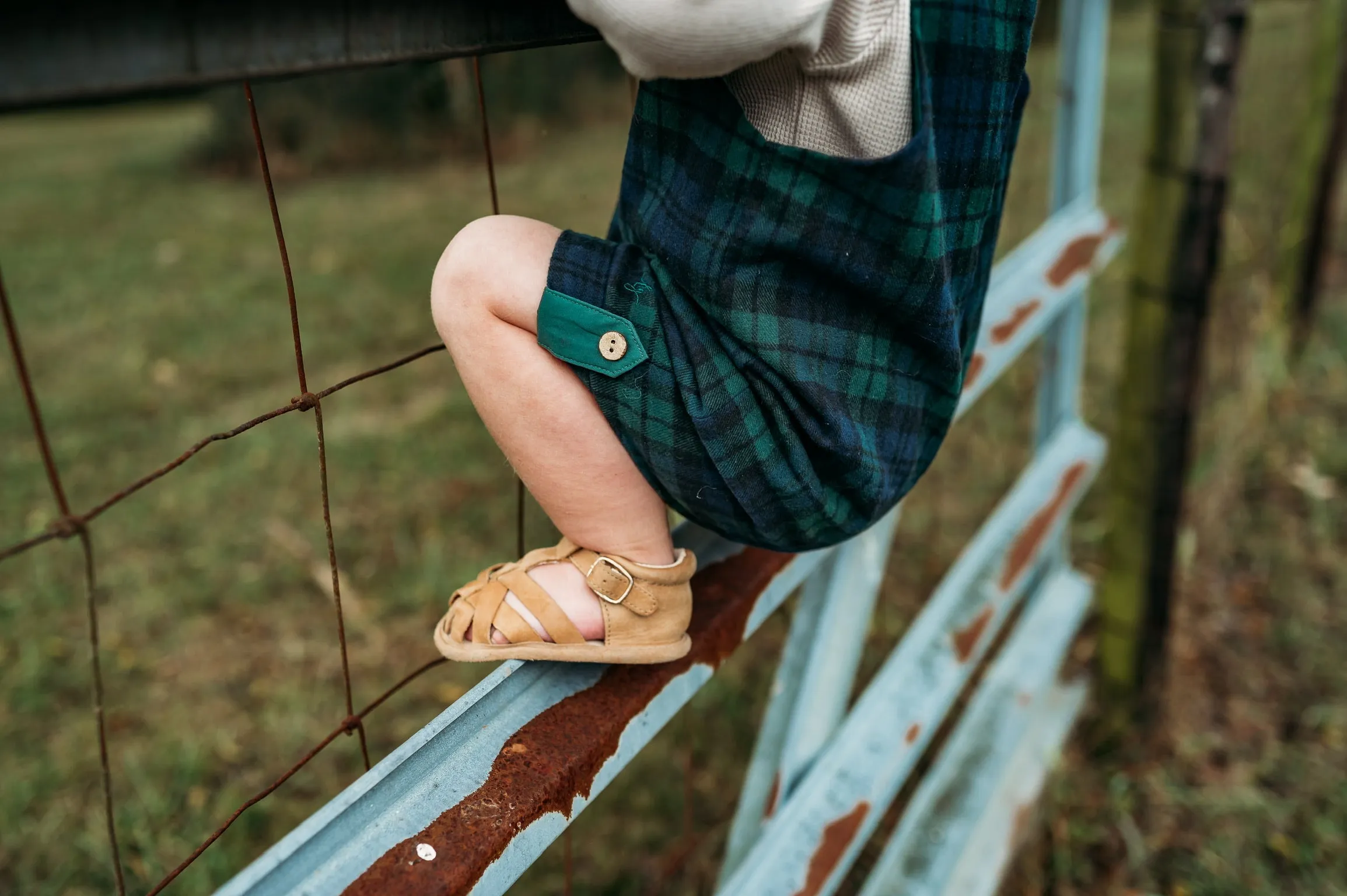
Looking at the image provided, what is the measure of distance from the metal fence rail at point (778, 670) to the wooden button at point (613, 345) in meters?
0.19

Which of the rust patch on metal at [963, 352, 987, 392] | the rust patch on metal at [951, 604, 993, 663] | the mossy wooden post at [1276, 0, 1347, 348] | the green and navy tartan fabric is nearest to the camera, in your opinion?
the green and navy tartan fabric

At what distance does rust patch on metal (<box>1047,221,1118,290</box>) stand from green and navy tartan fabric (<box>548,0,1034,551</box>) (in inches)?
37.2

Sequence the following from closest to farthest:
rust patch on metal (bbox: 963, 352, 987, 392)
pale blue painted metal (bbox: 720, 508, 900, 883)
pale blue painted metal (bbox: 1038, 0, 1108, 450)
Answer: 1. pale blue painted metal (bbox: 720, 508, 900, 883)
2. rust patch on metal (bbox: 963, 352, 987, 392)
3. pale blue painted metal (bbox: 1038, 0, 1108, 450)

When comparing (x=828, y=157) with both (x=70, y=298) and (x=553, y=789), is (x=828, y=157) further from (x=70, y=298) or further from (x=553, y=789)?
(x=70, y=298)

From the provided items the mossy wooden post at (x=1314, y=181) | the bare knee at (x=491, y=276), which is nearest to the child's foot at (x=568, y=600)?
the bare knee at (x=491, y=276)

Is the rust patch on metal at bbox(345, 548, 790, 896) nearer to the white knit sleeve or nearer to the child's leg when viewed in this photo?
the child's leg

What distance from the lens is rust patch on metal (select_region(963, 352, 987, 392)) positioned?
1.51 meters

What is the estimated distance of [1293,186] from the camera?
3420mm

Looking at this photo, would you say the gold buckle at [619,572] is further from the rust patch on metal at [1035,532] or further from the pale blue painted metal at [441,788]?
the rust patch on metal at [1035,532]

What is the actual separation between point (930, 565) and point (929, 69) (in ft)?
6.19

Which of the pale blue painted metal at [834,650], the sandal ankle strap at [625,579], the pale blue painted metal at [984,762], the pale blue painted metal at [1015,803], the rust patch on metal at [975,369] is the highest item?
the sandal ankle strap at [625,579]

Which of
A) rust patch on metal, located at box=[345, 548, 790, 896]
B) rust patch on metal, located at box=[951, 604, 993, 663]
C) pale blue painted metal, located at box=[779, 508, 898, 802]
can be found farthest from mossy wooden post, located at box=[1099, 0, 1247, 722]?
rust patch on metal, located at box=[345, 548, 790, 896]

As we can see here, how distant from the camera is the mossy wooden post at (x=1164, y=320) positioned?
5.79 feet

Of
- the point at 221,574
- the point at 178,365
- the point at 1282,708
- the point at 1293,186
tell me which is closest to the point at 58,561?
the point at 221,574
